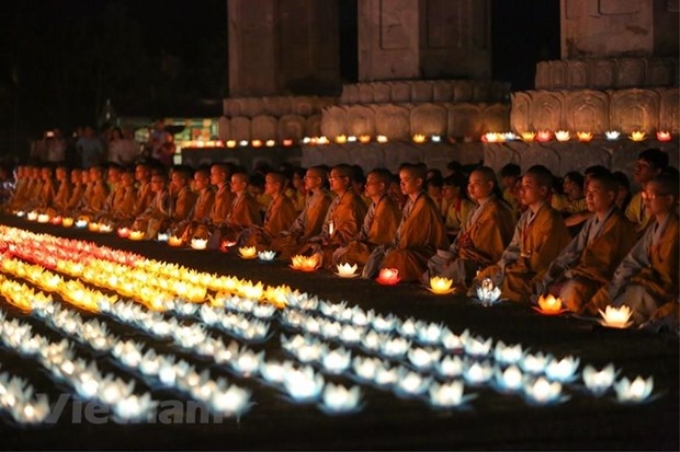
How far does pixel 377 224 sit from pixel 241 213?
2670 mm

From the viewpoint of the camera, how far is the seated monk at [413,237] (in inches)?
418

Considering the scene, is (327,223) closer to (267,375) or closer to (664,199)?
(664,199)

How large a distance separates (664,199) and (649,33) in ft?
13.9

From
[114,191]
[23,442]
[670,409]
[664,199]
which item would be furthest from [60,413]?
[114,191]

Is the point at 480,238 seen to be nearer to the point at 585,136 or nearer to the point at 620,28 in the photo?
the point at 585,136

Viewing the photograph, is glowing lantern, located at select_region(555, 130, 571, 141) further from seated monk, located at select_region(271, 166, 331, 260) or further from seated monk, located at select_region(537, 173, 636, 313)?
seated monk, located at select_region(537, 173, 636, 313)

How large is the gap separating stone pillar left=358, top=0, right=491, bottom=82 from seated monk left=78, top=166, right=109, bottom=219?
4274 mm

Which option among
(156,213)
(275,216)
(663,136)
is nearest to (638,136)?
(663,136)

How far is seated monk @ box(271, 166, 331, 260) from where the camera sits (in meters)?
12.5

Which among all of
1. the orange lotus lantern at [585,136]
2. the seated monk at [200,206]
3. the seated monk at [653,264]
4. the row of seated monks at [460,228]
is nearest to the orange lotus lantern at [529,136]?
the orange lotus lantern at [585,136]

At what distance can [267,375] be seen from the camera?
21.3 ft

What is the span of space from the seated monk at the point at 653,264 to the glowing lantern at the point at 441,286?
1590 mm

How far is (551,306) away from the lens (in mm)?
8547

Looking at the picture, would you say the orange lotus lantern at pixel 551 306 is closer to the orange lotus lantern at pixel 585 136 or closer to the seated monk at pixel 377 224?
the seated monk at pixel 377 224
